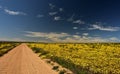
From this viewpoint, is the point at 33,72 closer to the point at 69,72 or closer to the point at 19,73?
the point at 19,73

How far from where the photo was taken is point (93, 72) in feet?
67.3

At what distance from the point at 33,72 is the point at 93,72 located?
15.8 feet

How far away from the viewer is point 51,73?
19.9 m

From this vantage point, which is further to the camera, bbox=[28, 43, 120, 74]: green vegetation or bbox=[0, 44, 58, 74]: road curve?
bbox=[28, 43, 120, 74]: green vegetation

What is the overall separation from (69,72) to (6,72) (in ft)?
16.4

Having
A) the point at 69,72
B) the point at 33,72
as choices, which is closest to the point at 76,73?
the point at 69,72

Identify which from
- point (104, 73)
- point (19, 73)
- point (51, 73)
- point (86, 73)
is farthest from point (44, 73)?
point (104, 73)

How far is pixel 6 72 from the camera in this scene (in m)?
19.7

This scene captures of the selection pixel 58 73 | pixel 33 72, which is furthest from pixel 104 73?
pixel 33 72

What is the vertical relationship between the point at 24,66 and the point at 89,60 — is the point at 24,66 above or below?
below

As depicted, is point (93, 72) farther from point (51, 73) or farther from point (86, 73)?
point (51, 73)

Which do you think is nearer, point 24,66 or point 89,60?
point 24,66

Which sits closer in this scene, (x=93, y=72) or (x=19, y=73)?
(x=19, y=73)

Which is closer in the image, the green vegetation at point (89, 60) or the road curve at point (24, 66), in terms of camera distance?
the road curve at point (24, 66)
